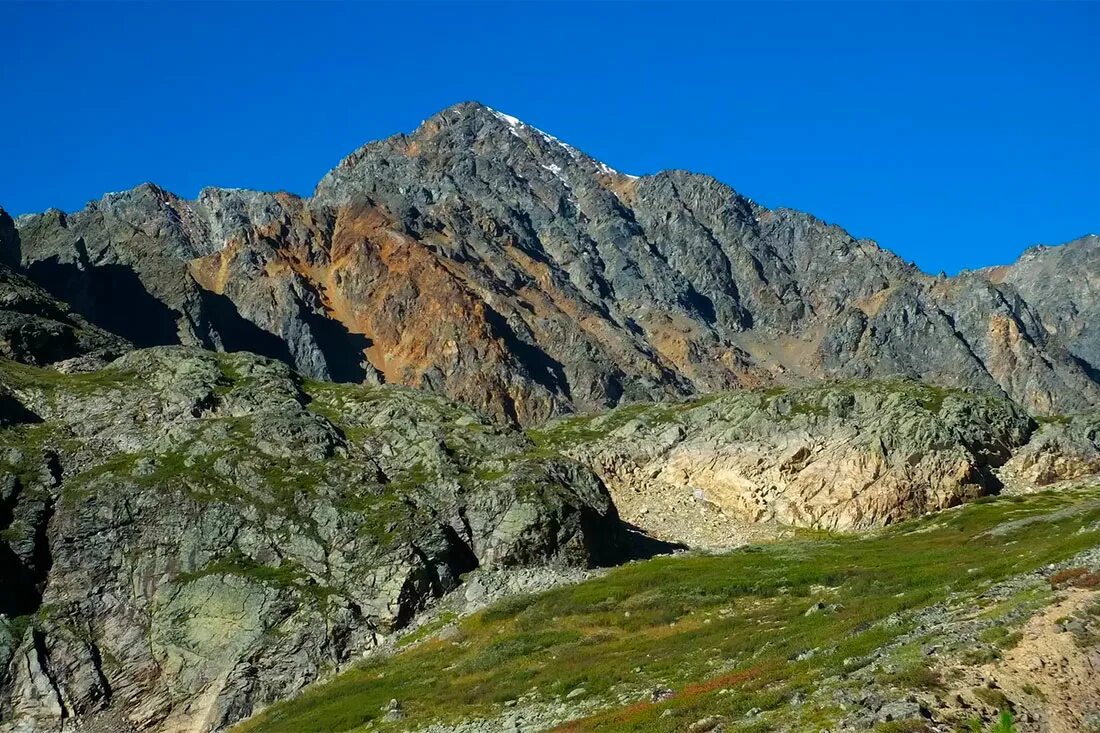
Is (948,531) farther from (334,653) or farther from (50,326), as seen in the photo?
(50,326)

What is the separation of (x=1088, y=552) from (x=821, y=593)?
86.0 ft

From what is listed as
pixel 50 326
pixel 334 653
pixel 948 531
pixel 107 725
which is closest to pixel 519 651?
pixel 334 653

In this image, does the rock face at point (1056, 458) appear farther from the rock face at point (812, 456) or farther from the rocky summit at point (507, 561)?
the rock face at point (812, 456)

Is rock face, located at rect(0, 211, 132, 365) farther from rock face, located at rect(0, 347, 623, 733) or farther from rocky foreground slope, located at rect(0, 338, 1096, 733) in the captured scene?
rock face, located at rect(0, 347, 623, 733)

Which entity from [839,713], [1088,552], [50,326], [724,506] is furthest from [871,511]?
[50,326]

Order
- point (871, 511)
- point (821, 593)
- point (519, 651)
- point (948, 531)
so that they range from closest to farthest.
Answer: point (519, 651) → point (821, 593) → point (948, 531) → point (871, 511)

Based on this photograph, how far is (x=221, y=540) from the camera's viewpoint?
286ft

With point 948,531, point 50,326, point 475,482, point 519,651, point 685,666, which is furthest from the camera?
point 50,326

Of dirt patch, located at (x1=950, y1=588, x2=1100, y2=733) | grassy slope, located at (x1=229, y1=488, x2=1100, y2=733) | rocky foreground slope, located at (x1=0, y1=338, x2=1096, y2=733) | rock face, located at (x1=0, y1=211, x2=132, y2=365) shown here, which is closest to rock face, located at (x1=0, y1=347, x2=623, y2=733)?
rocky foreground slope, located at (x1=0, y1=338, x2=1096, y2=733)

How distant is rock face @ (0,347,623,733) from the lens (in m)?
76.9

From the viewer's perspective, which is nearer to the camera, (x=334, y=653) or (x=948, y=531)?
(x=334, y=653)

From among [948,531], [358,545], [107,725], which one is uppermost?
[358,545]

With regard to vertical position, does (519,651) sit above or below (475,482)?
below

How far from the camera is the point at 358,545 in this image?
8919 centimetres
